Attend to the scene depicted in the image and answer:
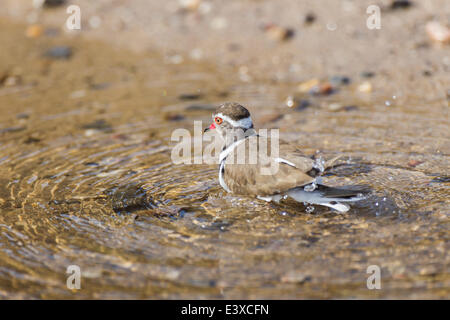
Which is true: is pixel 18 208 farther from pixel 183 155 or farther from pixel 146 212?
pixel 183 155

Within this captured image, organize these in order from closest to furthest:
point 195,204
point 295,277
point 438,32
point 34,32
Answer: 1. point 295,277
2. point 195,204
3. point 438,32
4. point 34,32

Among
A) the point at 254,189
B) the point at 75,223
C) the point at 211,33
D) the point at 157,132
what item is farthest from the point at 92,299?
the point at 211,33

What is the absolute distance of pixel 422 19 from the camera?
10781 millimetres

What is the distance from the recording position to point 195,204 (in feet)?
21.2

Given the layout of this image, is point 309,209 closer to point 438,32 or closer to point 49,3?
point 438,32

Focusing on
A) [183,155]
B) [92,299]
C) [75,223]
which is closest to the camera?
[92,299]

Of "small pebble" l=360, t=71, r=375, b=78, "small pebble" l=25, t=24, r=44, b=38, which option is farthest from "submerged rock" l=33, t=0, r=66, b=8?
"small pebble" l=360, t=71, r=375, b=78

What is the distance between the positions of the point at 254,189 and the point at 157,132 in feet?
9.12

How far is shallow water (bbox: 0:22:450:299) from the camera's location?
16.6ft

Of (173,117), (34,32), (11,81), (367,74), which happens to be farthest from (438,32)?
(34,32)

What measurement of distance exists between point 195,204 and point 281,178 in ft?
3.48

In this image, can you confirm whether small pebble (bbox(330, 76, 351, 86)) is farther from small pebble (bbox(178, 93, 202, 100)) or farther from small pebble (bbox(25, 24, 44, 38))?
small pebble (bbox(25, 24, 44, 38))

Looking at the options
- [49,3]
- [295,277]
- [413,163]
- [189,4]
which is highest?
[49,3]

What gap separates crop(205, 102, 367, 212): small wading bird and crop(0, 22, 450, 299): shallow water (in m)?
0.17
